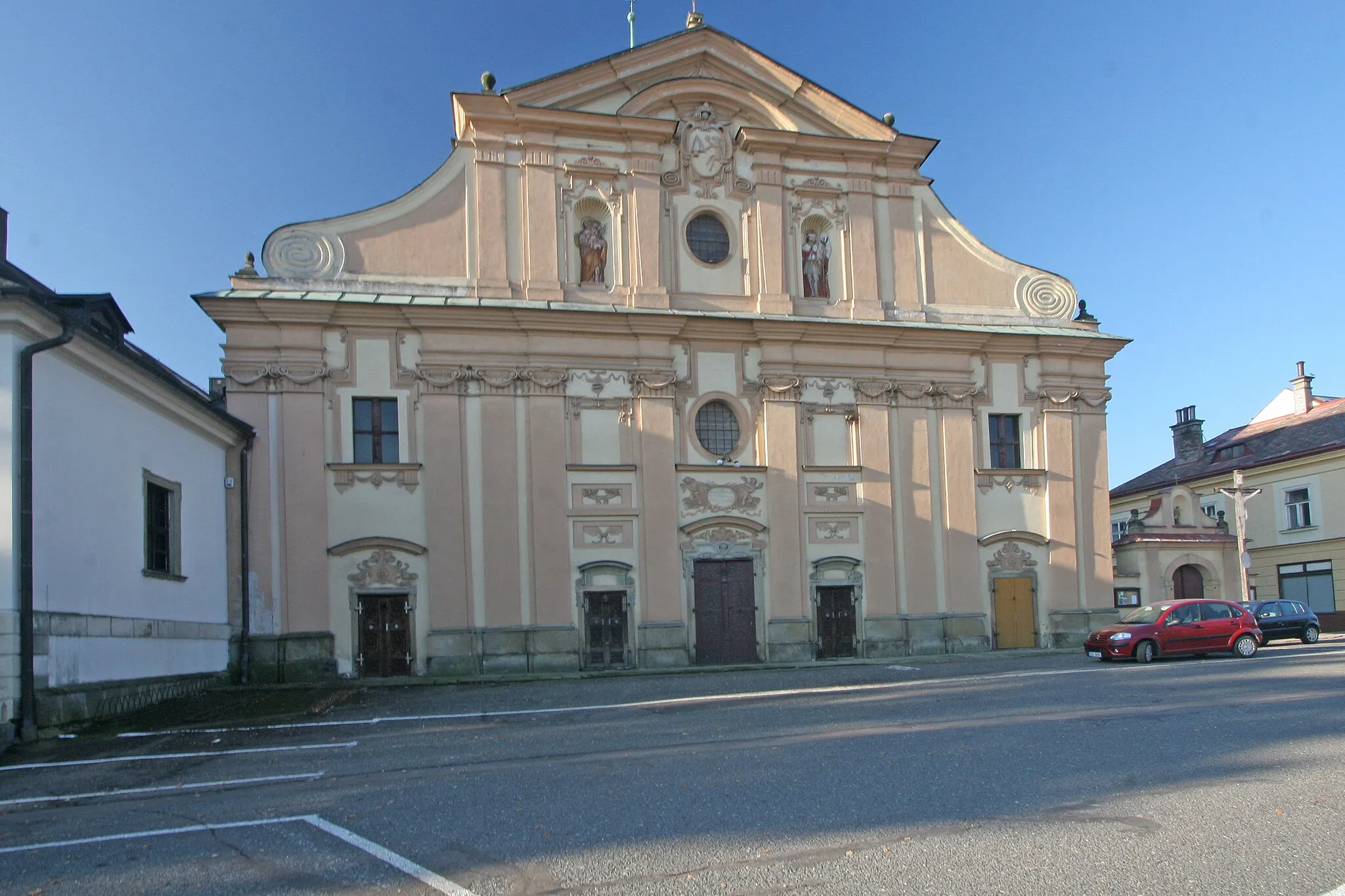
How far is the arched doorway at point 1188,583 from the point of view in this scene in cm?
3056

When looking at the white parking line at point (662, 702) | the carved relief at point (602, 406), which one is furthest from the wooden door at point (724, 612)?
the white parking line at point (662, 702)

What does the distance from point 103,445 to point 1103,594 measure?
22581 millimetres

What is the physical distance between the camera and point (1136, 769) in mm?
8977

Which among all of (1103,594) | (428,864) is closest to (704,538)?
(1103,594)

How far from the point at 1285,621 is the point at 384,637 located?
22195 mm

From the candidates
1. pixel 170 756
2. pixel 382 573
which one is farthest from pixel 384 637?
pixel 170 756

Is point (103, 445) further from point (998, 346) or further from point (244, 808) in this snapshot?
point (998, 346)

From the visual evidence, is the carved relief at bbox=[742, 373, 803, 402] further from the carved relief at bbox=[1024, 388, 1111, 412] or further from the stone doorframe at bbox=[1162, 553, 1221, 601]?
the stone doorframe at bbox=[1162, 553, 1221, 601]

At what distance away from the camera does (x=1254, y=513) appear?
40.9 metres

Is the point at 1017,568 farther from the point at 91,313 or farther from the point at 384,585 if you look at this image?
the point at 91,313

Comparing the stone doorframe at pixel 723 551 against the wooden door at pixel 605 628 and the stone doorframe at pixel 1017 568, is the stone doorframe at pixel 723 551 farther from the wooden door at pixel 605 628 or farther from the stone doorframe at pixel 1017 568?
the stone doorframe at pixel 1017 568

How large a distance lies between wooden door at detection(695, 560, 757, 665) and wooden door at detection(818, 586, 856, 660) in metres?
1.66

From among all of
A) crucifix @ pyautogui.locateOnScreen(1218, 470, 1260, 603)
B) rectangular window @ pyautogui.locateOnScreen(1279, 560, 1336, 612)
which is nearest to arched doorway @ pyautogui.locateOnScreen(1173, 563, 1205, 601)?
crucifix @ pyautogui.locateOnScreen(1218, 470, 1260, 603)

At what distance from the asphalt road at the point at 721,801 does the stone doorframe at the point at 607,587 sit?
9.05m
